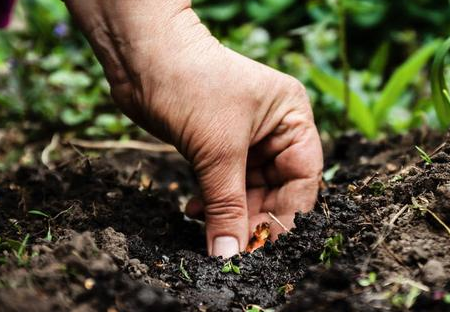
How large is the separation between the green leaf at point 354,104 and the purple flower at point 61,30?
1786mm

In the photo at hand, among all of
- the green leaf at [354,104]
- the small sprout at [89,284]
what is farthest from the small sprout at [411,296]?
the green leaf at [354,104]

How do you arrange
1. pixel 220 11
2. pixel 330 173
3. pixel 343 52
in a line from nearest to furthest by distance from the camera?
1. pixel 330 173
2. pixel 343 52
3. pixel 220 11

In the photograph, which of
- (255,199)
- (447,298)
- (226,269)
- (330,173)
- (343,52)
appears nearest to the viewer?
(447,298)

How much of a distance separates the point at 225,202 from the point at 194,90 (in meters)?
0.36

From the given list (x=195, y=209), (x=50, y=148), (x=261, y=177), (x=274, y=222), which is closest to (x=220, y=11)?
(x=50, y=148)

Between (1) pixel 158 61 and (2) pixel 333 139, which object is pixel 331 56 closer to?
(2) pixel 333 139

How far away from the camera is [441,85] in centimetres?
199

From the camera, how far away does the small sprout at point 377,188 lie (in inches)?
64.7

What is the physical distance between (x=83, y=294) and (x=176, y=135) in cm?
62

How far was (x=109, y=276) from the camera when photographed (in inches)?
47.3

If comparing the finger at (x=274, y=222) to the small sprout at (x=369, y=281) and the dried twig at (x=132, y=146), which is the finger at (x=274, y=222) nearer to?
the small sprout at (x=369, y=281)

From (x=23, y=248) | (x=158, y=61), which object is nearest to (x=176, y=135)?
(x=158, y=61)

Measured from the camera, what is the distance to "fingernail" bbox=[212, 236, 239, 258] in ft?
5.55

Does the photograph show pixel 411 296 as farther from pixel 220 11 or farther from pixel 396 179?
pixel 220 11
